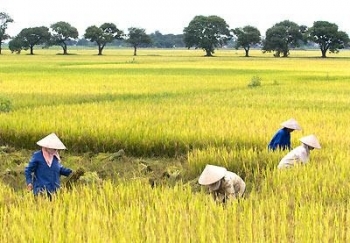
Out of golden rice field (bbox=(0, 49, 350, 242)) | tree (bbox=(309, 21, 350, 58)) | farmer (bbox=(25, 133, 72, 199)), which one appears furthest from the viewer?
tree (bbox=(309, 21, 350, 58))

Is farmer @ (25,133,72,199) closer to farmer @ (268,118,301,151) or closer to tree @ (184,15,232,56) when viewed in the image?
farmer @ (268,118,301,151)

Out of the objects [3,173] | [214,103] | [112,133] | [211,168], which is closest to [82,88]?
[214,103]

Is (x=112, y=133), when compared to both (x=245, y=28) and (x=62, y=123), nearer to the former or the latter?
(x=62, y=123)

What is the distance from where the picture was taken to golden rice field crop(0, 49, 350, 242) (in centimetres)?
379

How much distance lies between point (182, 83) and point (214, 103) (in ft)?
26.5

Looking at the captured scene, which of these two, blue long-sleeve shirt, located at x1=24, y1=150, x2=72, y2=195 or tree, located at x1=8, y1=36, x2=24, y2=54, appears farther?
tree, located at x1=8, y1=36, x2=24, y2=54

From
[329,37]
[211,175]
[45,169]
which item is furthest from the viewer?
[329,37]

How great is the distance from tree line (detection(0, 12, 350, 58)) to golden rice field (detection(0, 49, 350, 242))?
190 feet

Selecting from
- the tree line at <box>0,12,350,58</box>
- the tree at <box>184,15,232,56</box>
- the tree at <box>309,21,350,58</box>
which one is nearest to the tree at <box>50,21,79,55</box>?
the tree line at <box>0,12,350,58</box>

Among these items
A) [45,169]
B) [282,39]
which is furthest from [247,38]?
[45,169]

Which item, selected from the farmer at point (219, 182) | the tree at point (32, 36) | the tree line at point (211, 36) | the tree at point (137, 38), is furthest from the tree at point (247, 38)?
the farmer at point (219, 182)

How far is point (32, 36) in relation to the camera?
78000 mm

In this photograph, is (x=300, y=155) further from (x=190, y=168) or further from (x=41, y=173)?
(x=41, y=173)

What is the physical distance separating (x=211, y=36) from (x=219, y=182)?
75904 mm
